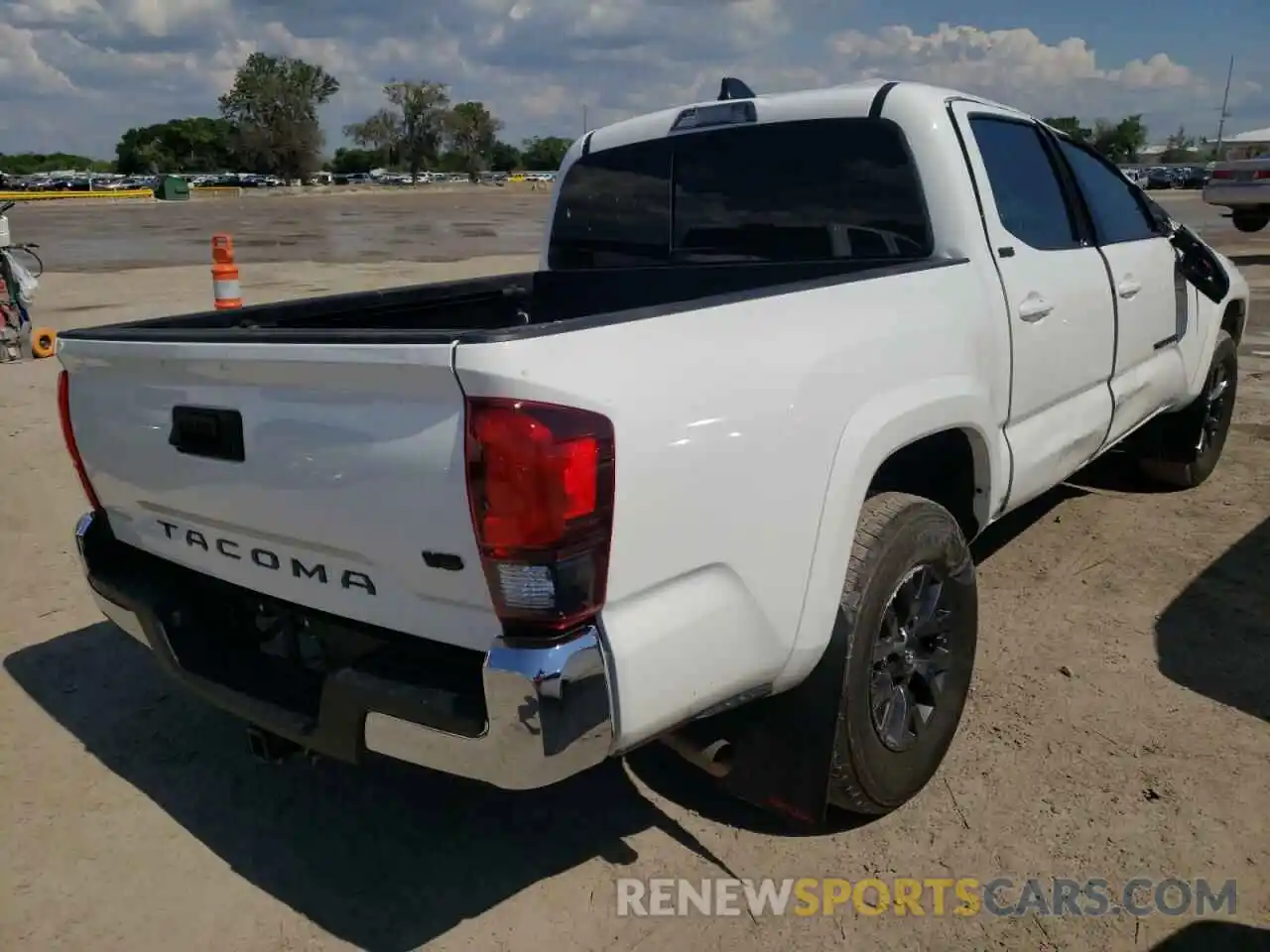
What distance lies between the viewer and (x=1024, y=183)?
3.83 metres

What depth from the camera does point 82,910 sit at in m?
2.69

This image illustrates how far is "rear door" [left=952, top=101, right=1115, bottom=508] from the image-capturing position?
347 centimetres

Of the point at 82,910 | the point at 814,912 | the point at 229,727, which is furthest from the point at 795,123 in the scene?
the point at 82,910

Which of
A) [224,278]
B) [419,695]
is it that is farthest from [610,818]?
[224,278]

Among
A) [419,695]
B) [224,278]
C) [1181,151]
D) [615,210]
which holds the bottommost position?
[1181,151]

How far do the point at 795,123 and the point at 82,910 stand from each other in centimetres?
314

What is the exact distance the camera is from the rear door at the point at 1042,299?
3.47 metres

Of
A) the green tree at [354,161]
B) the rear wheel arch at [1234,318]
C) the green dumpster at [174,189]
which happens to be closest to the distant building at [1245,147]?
the rear wheel arch at [1234,318]

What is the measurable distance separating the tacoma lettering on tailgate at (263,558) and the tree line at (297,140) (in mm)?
104045

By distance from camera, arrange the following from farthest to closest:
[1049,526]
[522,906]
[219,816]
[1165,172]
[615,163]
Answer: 1. [1165,172]
2. [1049,526]
3. [615,163]
4. [219,816]
5. [522,906]

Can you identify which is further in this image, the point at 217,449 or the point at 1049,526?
the point at 1049,526

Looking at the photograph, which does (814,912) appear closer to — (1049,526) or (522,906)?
(522,906)

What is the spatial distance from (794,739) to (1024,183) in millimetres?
2309

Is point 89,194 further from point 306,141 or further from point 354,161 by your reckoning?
point 354,161
